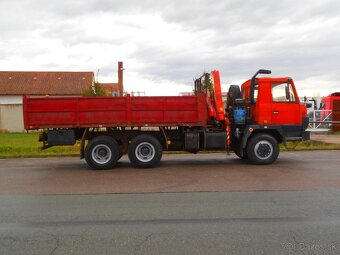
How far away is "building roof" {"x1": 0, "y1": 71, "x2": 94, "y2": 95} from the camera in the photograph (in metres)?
62.9

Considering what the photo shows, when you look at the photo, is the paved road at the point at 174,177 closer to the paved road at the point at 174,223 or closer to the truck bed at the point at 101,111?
the paved road at the point at 174,223

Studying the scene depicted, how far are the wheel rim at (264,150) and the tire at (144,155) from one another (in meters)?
2.93

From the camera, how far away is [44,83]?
64.9 m

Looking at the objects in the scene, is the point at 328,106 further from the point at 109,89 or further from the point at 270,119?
the point at 109,89

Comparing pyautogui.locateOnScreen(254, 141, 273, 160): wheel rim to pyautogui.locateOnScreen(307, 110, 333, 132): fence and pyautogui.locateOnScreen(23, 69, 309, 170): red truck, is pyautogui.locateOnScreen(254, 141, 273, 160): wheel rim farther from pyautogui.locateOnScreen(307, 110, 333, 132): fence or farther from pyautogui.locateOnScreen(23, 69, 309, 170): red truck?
pyautogui.locateOnScreen(307, 110, 333, 132): fence

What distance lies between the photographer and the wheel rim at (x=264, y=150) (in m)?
13.1

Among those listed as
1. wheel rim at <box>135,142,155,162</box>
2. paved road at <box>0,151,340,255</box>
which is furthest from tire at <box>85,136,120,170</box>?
paved road at <box>0,151,340,255</box>

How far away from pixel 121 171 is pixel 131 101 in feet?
6.63

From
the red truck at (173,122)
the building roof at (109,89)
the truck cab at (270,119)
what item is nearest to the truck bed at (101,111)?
the red truck at (173,122)

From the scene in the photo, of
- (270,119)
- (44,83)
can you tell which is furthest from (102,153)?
(44,83)

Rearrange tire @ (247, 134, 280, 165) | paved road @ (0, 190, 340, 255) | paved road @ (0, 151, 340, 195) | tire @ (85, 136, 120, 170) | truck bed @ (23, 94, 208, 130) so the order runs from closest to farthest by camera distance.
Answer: paved road @ (0, 190, 340, 255) < paved road @ (0, 151, 340, 195) < truck bed @ (23, 94, 208, 130) < tire @ (85, 136, 120, 170) < tire @ (247, 134, 280, 165)

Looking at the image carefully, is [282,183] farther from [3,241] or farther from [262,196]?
[3,241]

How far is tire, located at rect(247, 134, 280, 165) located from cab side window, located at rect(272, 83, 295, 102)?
1298 mm

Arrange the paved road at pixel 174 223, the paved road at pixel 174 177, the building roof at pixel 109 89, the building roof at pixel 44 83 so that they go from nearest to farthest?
the paved road at pixel 174 223
the paved road at pixel 174 177
the building roof at pixel 109 89
the building roof at pixel 44 83
